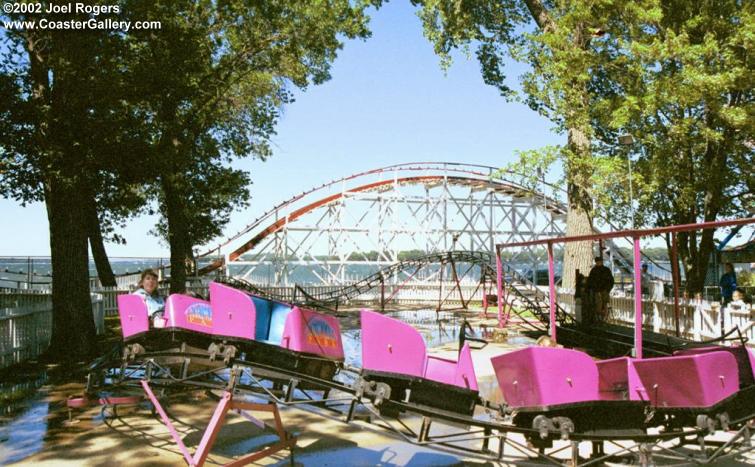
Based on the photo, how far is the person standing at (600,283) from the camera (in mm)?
13891

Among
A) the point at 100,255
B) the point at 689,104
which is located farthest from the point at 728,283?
the point at 100,255

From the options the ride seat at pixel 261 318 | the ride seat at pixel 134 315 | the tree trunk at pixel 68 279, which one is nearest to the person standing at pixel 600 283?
the ride seat at pixel 261 318

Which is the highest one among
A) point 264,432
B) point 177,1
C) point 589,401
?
point 177,1

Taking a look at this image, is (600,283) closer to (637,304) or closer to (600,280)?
(600,280)

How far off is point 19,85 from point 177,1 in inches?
222

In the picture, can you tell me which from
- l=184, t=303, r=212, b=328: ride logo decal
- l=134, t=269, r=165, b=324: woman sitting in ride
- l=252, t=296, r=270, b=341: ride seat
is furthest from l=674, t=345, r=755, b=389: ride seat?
l=134, t=269, r=165, b=324: woman sitting in ride

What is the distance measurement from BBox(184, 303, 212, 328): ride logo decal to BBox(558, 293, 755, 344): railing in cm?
788

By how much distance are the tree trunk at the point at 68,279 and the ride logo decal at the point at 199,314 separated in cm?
769

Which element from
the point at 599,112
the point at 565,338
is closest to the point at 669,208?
the point at 599,112

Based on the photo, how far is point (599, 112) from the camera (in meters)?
16.6

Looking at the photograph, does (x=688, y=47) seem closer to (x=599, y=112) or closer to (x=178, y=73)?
(x=599, y=112)

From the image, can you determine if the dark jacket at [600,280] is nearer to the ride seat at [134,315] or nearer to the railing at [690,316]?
the railing at [690,316]

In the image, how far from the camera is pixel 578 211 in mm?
17938

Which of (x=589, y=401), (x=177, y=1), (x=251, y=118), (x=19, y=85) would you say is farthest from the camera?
(x=251, y=118)
